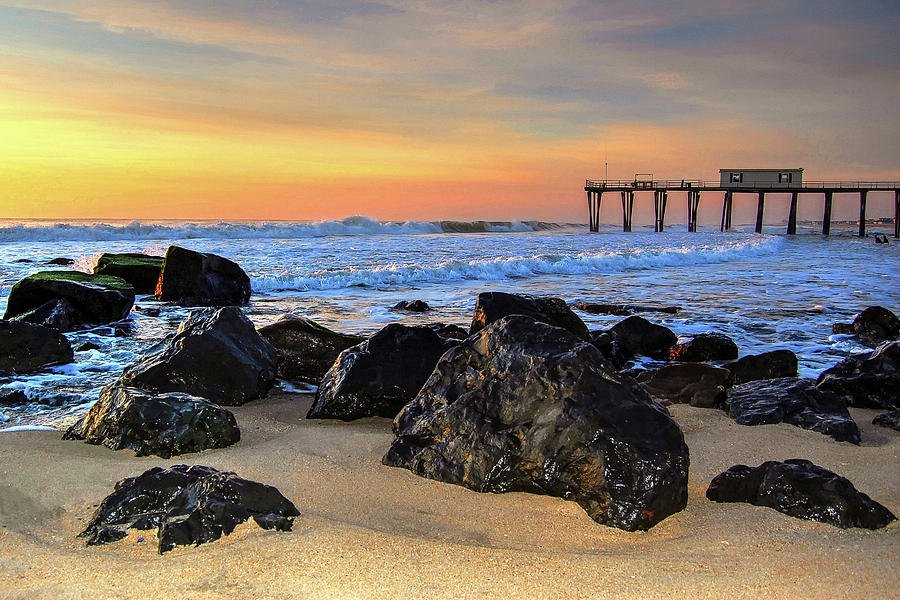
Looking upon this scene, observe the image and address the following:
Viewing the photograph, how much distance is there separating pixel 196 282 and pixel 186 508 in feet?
32.9

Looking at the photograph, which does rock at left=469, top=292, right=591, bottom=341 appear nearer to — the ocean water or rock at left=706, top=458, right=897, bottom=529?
the ocean water

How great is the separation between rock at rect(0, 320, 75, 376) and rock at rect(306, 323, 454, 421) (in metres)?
3.17

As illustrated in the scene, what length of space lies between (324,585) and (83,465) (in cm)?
186

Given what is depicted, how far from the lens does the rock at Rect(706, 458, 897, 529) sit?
2.88 m

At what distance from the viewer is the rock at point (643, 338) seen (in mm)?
7688

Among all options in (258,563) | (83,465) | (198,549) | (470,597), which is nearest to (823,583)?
(470,597)

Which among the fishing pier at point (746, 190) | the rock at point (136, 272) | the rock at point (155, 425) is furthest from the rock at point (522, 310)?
the fishing pier at point (746, 190)

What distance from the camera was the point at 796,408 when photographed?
4.66 m

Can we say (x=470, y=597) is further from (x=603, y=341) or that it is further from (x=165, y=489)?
(x=603, y=341)

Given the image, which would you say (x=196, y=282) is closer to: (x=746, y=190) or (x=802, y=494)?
(x=802, y=494)

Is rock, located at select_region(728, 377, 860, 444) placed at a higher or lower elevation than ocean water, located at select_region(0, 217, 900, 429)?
higher

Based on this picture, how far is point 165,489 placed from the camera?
9.30ft

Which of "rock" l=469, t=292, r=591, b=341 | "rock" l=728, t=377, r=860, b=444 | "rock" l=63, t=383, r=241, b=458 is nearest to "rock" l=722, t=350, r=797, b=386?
"rock" l=728, t=377, r=860, b=444

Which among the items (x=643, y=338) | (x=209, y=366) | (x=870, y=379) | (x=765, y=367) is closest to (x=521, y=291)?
(x=643, y=338)
